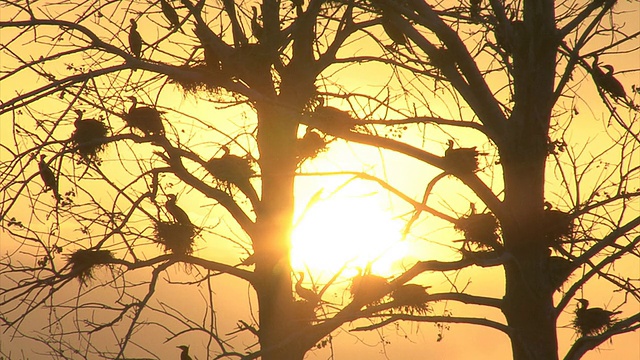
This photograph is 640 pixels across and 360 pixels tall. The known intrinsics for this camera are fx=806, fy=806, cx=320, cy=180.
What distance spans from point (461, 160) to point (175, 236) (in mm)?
4482

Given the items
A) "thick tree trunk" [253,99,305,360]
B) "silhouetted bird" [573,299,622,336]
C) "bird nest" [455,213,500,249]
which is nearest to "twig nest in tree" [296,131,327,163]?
"thick tree trunk" [253,99,305,360]

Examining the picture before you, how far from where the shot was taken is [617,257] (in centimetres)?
837

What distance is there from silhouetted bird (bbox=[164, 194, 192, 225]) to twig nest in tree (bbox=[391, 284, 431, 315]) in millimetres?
3388

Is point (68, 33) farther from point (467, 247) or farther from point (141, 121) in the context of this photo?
point (467, 247)

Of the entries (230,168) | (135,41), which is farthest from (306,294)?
(135,41)

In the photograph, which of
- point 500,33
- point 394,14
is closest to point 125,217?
point 394,14

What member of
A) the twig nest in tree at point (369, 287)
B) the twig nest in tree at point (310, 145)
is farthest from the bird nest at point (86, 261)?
the twig nest in tree at point (369, 287)

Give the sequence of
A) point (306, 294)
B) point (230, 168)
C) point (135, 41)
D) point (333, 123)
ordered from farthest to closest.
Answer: point (135, 41) → point (230, 168) → point (306, 294) → point (333, 123)

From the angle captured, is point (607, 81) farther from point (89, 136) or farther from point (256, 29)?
point (89, 136)

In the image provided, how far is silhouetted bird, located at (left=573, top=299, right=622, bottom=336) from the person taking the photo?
9.47 metres

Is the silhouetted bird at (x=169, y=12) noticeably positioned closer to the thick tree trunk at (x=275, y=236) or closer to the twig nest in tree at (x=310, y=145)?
the thick tree trunk at (x=275, y=236)

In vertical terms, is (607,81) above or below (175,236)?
above

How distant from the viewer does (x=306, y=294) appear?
994 cm

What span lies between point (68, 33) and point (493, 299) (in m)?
5.85
